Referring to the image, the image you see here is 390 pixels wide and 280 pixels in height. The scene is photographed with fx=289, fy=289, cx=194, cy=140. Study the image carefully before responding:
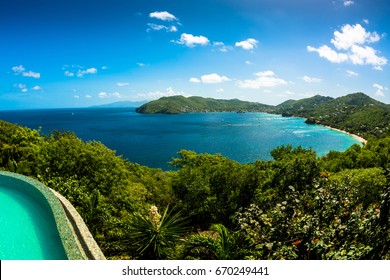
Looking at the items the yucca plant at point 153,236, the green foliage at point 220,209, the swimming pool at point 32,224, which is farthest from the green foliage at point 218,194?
the swimming pool at point 32,224

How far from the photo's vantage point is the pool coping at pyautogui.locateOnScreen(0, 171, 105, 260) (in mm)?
6224

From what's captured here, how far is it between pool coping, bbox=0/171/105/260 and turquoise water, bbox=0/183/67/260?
0.81ft

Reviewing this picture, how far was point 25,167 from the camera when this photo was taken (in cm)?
1284

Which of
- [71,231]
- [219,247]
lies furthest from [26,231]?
[219,247]

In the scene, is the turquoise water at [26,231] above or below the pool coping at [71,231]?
below

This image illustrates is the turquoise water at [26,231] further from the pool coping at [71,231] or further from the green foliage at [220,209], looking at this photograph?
the green foliage at [220,209]

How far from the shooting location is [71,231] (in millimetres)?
6973

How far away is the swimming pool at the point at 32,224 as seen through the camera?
22.2 feet

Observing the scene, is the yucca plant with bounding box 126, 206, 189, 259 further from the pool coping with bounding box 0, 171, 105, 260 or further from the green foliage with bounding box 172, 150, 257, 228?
the green foliage with bounding box 172, 150, 257, 228

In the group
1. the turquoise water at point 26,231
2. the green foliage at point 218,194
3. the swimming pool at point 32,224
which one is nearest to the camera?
the swimming pool at point 32,224

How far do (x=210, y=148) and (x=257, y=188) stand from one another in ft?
169

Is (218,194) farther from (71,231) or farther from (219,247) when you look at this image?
(71,231)

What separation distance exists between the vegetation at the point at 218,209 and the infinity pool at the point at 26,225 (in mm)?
911
